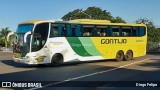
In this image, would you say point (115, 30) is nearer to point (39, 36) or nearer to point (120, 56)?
point (120, 56)

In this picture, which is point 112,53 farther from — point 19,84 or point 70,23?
point 19,84

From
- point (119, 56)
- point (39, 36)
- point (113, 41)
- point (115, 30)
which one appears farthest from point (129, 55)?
point (39, 36)

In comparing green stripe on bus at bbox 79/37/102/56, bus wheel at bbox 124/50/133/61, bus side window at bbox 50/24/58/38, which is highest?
bus side window at bbox 50/24/58/38

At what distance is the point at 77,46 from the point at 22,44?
426cm

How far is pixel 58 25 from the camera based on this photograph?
77.7ft

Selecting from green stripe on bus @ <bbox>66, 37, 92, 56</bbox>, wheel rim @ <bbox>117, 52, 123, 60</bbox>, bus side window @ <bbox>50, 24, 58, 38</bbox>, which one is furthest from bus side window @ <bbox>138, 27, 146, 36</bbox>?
bus side window @ <bbox>50, 24, 58, 38</bbox>

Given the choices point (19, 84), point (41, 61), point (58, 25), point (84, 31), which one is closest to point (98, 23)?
point (84, 31)

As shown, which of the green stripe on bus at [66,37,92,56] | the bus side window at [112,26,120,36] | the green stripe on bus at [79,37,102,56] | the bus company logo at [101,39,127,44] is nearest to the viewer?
the green stripe on bus at [66,37,92,56]

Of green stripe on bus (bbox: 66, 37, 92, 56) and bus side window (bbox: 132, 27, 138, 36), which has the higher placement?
bus side window (bbox: 132, 27, 138, 36)

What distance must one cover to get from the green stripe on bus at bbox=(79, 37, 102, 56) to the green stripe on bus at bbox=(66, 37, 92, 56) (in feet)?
0.85

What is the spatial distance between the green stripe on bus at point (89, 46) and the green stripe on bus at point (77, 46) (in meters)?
0.26

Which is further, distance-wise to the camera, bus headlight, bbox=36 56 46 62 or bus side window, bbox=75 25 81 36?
bus side window, bbox=75 25 81 36

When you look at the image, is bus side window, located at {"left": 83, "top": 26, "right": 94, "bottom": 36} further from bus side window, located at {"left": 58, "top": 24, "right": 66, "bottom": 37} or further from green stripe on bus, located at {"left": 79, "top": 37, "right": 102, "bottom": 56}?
bus side window, located at {"left": 58, "top": 24, "right": 66, "bottom": 37}

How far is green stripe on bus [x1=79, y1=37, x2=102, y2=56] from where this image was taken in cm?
2544
